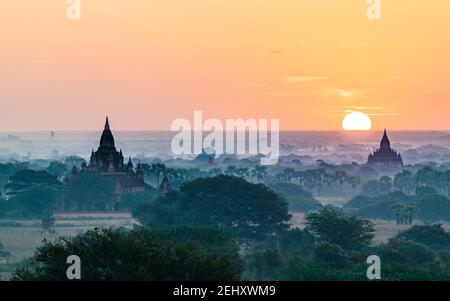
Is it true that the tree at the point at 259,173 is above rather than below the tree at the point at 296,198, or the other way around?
above

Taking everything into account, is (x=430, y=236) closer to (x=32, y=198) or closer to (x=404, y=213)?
(x=404, y=213)

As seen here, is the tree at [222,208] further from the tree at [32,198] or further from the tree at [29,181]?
the tree at [29,181]

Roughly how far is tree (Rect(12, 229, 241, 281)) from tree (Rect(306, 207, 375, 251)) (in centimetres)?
2087

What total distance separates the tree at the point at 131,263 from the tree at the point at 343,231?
2087 cm

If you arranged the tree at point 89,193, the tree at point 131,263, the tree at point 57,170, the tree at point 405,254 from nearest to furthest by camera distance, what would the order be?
the tree at point 131,263 → the tree at point 405,254 → the tree at point 89,193 → the tree at point 57,170

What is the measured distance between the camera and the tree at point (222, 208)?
5838 cm

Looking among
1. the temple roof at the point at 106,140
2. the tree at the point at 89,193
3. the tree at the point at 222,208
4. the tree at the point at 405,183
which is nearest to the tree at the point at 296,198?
the tree at the point at 89,193

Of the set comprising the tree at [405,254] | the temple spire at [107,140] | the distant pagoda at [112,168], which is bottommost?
the tree at [405,254]

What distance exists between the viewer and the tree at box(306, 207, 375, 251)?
159 ft

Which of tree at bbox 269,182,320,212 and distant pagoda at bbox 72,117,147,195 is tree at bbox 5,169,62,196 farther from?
tree at bbox 269,182,320,212

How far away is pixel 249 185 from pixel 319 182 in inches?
2176

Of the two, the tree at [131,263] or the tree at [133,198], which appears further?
the tree at [133,198]
